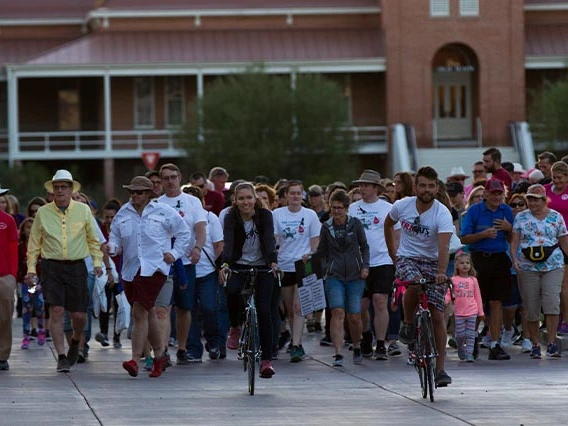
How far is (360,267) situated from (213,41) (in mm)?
42237

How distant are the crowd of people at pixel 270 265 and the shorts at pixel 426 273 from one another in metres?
0.45

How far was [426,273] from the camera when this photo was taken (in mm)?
14250

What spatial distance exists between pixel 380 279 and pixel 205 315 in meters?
1.99

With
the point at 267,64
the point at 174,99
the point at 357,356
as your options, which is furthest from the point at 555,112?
the point at 357,356

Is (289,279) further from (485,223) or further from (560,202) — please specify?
(560,202)

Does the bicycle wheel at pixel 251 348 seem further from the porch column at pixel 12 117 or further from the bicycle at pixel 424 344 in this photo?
the porch column at pixel 12 117

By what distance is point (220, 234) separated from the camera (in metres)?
18.4

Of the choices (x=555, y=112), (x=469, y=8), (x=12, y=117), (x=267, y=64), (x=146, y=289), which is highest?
(x=469, y=8)

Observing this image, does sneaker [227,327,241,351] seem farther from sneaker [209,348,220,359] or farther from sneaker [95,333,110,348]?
sneaker [95,333,110,348]

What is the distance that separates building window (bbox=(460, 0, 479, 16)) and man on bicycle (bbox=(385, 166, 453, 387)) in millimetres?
44296

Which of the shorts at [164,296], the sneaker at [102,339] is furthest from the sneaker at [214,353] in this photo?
the sneaker at [102,339]

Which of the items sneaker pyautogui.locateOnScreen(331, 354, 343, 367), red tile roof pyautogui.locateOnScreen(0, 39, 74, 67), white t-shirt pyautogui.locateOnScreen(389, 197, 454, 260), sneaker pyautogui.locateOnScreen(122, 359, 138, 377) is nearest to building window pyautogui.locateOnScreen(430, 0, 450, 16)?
red tile roof pyautogui.locateOnScreen(0, 39, 74, 67)

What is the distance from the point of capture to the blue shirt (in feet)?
60.0

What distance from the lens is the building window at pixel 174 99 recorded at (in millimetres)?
60281
